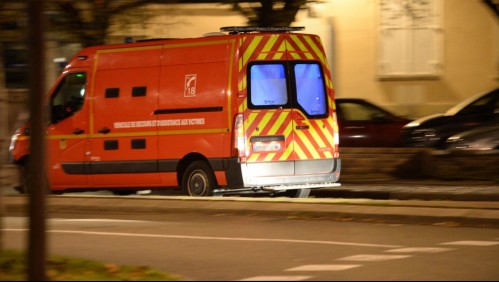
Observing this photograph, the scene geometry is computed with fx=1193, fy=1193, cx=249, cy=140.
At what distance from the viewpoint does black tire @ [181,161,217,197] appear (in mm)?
17422

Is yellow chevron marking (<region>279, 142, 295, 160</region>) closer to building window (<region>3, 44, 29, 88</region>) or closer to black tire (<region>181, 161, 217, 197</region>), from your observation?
black tire (<region>181, 161, 217, 197</region>)

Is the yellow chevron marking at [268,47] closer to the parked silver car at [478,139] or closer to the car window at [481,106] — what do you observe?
the parked silver car at [478,139]

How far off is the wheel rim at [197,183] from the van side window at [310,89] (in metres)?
1.79

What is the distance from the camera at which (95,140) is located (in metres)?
18.6

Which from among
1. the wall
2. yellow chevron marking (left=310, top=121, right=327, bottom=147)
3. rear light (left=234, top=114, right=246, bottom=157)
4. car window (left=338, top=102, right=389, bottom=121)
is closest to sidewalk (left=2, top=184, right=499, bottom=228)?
rear light (left=234, top=114, right=246, bottom=157)

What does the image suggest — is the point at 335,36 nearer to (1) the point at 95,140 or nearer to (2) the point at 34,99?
(1) the point at 95,140

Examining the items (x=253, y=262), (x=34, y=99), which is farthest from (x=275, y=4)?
(x=34, y=99)

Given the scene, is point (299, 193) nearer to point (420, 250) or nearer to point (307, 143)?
point (307, 143)

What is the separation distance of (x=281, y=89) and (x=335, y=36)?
13925 millimetres

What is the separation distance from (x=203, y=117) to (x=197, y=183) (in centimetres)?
105

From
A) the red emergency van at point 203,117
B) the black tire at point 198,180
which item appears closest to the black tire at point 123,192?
the red emergency van at point 203,117

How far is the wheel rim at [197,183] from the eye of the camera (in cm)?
1753

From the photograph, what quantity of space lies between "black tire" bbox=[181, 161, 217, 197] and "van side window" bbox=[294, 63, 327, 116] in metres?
1.69

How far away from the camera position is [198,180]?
57.8 ft
